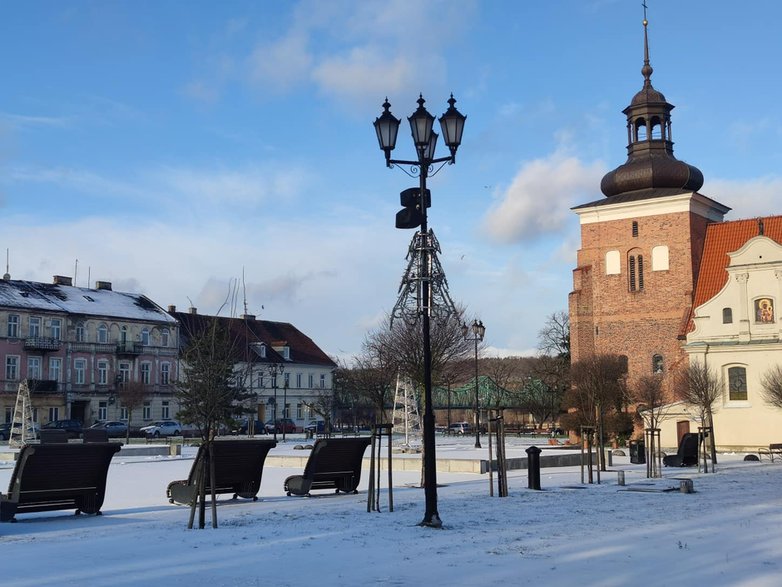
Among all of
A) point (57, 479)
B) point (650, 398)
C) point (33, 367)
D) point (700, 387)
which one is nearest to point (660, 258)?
point (650, 398)

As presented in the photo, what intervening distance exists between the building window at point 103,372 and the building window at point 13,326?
6.84 meters

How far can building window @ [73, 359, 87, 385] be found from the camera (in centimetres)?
6588

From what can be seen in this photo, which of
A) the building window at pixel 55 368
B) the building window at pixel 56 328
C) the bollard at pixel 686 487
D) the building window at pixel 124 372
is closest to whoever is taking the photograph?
the bollard at pixel 686 487

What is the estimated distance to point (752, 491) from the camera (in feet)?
61.8

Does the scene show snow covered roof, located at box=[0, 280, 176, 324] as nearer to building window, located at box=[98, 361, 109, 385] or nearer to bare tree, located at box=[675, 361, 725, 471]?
building window, located at box=[98, 361, 109, 385]

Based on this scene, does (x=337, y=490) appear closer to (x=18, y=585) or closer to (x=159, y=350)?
(x=18, y=585)

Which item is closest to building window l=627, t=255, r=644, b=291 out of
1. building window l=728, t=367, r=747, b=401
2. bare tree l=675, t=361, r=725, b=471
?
bare tree l=675, t=361, r=725, b=471

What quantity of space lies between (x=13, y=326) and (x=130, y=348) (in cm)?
911

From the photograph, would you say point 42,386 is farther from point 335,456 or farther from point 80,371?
point 335,456

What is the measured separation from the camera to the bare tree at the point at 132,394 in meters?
59.7

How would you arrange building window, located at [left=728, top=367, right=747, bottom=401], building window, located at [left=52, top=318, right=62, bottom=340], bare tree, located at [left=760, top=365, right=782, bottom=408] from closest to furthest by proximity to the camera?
bare tree, located at [left=760, top=365, right=782, bottom=408], building window, located at [left=728, top=367, right=747, bottom=401], building window, located at [left=52, top=318, right=62, bottom=340]

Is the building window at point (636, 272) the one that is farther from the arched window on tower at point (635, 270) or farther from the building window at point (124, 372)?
the building window at point (124, 372)

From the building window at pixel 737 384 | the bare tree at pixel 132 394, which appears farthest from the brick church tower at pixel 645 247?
the bare tree at pixel 132 394

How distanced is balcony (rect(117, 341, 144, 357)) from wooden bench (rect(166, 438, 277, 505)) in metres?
54.7
